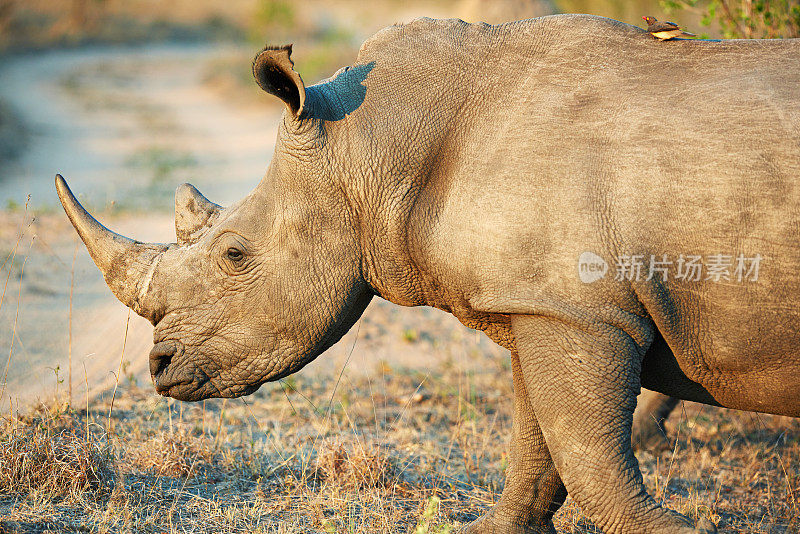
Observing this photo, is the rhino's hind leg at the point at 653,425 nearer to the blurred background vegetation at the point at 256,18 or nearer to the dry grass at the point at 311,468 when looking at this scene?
the dry grass at the point at 311,468

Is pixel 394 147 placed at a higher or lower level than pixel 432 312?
higher

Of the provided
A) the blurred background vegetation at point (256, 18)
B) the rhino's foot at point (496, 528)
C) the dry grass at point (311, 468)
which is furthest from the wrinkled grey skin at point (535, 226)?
the blurred background vegetation at point (256, 18)

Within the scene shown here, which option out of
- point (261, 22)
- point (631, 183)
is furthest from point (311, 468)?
point (261, 22)

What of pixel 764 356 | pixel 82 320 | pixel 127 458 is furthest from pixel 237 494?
pixel 82 320

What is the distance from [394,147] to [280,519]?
1.89 meters

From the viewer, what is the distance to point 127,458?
4523mm

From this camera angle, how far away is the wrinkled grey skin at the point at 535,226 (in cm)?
294

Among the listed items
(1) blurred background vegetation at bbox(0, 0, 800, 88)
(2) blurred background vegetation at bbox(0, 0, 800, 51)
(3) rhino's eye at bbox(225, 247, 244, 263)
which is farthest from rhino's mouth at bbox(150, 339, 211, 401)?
(2) blurred background vegetation at bbox(0, 0, 800, 51)

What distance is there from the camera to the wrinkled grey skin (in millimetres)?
2936

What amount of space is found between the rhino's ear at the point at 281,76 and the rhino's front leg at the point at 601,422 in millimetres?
1231

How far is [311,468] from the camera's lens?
4.61 meters

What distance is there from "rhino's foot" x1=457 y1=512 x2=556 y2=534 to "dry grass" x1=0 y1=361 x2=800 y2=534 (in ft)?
0.47

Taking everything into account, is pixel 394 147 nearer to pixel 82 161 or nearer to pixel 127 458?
pixel 127 458

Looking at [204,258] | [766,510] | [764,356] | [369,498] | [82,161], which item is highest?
[82,161]
